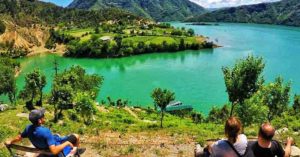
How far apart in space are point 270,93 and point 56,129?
93.7 ft

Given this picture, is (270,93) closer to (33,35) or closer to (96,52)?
(96,52)

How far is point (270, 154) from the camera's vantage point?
10.1 meters

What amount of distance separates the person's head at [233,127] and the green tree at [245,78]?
34178mm

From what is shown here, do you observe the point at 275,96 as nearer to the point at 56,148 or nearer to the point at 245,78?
the point at 245,78

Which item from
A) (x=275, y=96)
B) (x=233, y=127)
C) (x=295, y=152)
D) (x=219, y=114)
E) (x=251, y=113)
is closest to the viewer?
(x=233, y=127)

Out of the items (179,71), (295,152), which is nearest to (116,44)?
(179,71)

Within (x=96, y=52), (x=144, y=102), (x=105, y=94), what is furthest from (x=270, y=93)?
(x=96, y=52)

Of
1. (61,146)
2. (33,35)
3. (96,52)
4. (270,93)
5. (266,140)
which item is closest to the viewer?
(266,140)

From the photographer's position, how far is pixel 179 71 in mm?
132125

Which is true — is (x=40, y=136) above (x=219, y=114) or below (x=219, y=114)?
above

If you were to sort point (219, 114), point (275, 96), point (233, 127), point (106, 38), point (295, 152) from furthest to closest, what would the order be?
1. point (106, 38)
2. point (219, 114)
3. point (275, 96)
4. point (295, 152)
5. point (233, 127)

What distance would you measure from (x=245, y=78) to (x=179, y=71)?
8900 cm

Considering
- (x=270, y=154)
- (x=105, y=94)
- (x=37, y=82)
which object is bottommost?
(x=105, y=94)

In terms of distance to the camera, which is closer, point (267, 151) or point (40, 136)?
point (267, 151)
